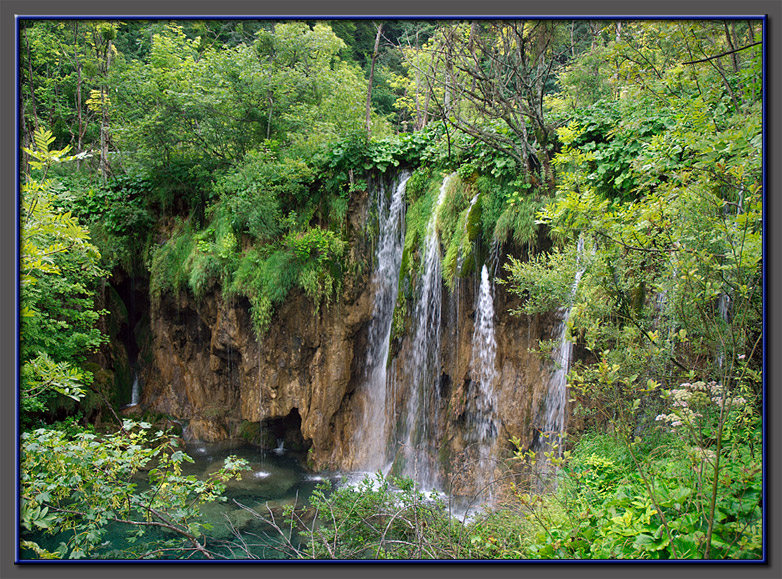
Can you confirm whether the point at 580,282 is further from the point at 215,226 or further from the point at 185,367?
the point at 185,367

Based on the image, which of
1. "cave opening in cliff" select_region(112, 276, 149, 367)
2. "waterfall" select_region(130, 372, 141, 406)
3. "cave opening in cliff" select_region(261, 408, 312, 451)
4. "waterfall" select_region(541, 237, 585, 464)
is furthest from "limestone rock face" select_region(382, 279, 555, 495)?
"cave opening in cliff" select_region(112, 276, 149, 367)

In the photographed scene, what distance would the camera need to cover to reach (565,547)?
9.77 ft

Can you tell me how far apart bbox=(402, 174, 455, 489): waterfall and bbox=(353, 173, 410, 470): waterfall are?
2.63 ft

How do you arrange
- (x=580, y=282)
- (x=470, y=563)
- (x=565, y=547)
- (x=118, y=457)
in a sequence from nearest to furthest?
(x=470, y=563), (x=565, y=547), (x=118, y=457), (x=580, y=282)

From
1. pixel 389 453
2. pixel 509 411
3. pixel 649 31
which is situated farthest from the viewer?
pixel 389 453

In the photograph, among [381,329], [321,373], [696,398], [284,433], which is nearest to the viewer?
[696,398]

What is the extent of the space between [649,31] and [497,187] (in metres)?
2.84

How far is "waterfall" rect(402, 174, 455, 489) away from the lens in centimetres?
725

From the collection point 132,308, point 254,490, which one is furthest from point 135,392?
point 254,490

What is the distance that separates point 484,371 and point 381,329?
219 centimetres

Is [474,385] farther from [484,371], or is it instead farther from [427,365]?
[427,365]

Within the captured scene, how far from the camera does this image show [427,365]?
24.2 feet

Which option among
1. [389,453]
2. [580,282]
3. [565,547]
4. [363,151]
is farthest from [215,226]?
[565,547]

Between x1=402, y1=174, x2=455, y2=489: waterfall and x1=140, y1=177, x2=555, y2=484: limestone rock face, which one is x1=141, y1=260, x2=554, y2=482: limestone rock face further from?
x1=402, y1=174, x2=455, y2=489: waterfall
